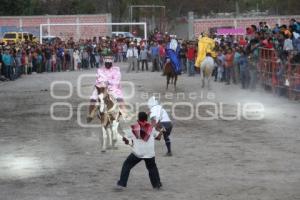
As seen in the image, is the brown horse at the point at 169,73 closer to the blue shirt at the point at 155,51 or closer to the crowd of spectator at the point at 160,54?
the crowd of spectator at the point at 160,54

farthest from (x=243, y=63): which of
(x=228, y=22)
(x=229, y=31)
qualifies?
(x=228, y=22)

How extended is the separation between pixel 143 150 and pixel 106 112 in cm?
384

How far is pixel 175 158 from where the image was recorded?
13.7 m

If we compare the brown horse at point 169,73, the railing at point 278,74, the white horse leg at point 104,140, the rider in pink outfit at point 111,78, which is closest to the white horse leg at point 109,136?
the white horse leg at point 104,140

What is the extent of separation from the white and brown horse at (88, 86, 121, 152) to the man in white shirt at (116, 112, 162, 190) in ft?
11.6

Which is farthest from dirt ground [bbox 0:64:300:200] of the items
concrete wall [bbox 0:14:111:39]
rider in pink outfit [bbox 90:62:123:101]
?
concrete wall [bbox 0:14:111:39]

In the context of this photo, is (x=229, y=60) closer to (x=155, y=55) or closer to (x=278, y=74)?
(x=278, y=74)

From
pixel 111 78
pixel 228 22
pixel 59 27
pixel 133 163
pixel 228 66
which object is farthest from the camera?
pixel 59 27

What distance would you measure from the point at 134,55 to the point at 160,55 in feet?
5.47

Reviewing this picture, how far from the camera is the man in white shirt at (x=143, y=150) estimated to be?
10.8 metres

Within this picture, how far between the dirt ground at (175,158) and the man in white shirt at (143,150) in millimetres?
215

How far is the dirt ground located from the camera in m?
10.9

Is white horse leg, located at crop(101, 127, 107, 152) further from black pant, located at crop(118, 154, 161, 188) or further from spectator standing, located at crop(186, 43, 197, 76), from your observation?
spectator standing, located at crop(186, 43, 197, 76)

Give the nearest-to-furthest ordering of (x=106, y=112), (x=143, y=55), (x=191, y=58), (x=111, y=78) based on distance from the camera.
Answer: (x=106, y=112) < (x=111, y=78) < (x=191, y=58) < (x=143, y=55)
